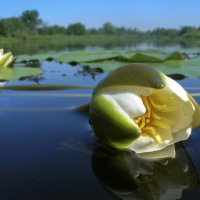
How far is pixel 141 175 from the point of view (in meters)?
0.37

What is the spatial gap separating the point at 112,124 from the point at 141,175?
7 cm

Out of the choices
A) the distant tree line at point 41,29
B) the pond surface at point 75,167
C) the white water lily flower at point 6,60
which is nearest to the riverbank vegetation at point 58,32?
the distant tree line at point 41,29

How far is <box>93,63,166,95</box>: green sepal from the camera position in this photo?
15.6 inches

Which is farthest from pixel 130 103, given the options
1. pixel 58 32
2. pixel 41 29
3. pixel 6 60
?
pixel 58 32

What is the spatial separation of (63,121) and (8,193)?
27 cm

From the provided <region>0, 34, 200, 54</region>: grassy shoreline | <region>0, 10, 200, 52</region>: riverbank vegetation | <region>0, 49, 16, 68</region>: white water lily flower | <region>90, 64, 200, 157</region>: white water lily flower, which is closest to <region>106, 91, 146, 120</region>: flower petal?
<region>90, 64, 200, 157</region>: white water lily flower

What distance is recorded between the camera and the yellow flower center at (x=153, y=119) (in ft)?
1.40

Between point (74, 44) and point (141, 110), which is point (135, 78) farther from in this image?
point (74, 44)

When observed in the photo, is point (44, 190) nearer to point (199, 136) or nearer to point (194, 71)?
point (199, 136)

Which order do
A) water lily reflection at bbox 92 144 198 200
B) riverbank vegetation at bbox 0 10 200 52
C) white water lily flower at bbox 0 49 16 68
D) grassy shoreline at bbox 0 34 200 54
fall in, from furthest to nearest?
riverbank vegetation at bbox 0 10 200 52 → grassy shoreline at bbox 0 34 200 54 → white water lily flower at bbox 0 49 16 68 → water lily reflection at bbox 92 144 198 200

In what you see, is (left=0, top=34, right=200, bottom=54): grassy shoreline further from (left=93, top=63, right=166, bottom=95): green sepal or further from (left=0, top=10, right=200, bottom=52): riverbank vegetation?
(left=93, top=63, right=166, bottom=95): green sepal

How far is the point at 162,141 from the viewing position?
420 millimetres

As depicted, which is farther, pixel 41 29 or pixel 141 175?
pixel 41 29

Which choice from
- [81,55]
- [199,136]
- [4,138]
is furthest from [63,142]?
[81,55]
